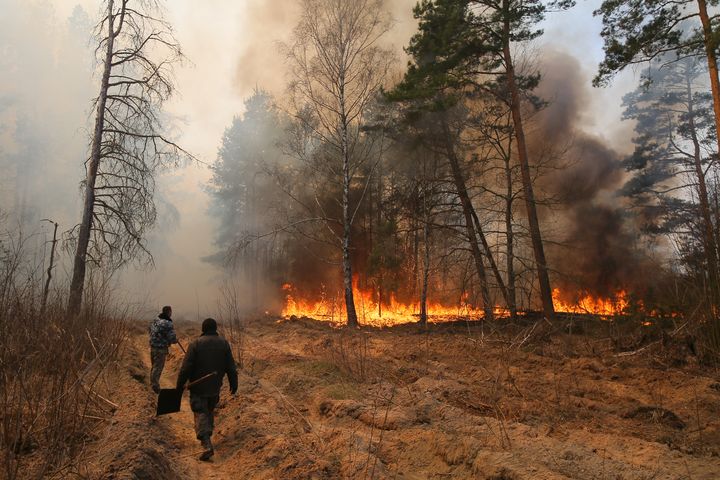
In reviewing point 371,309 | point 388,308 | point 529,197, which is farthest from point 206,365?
point 388,308

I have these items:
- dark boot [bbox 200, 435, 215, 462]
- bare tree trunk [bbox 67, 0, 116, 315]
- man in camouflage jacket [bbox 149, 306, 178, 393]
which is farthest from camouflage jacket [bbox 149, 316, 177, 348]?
dark boot [bbox 200, 435, 215, 462]

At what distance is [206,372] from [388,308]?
1680 centimetres

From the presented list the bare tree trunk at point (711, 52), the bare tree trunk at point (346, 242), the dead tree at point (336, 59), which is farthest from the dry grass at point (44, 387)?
the bare tree trunk at point (711, 52)

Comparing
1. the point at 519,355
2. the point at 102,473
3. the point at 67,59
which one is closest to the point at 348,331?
the point at 519,355

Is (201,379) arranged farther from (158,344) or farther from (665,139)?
(665,139)

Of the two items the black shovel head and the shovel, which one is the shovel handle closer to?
the shovel

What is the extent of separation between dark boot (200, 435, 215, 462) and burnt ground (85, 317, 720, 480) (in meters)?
0.11

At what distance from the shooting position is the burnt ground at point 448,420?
177 inches

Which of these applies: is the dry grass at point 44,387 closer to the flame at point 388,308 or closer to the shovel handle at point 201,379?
the shovel handle at point 201,379

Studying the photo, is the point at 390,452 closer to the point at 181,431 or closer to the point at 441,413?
the point at 441,413

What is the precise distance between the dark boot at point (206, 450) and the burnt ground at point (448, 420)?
11 centimetres

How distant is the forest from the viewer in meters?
4.96

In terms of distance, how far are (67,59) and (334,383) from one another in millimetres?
41097

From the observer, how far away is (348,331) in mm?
14656
